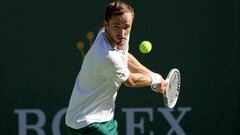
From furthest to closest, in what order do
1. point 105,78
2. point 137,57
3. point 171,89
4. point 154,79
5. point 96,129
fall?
point 137,57, point 171,89, point 154,79, point 96,129, point 105,78

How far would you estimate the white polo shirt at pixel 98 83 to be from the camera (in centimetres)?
452

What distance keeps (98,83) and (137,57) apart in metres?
2.57

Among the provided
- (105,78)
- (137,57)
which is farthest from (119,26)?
(137,57)

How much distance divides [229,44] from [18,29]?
206cm

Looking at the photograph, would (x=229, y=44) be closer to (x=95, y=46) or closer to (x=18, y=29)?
(x=18, y=29)

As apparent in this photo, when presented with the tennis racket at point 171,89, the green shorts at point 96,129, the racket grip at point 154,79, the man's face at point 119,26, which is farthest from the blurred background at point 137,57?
the man's face at point 119,26

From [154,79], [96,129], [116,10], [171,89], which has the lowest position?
[96,129]

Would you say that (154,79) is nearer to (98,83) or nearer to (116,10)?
(98,83)

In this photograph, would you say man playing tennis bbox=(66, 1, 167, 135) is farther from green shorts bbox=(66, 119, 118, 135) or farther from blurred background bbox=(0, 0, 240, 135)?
blurred background bbox=(0, 0, 240, 135)

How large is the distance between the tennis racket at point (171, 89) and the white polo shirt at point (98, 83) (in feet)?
1.74

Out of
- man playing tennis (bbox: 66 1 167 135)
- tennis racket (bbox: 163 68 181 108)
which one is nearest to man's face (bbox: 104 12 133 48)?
man playing tennis (bbox: 66 1 167 135)

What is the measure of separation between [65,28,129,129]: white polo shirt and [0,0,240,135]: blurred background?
7.89 ft

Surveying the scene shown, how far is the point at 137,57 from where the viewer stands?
7.18 metres

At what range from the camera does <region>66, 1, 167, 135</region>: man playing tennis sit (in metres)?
4.49
